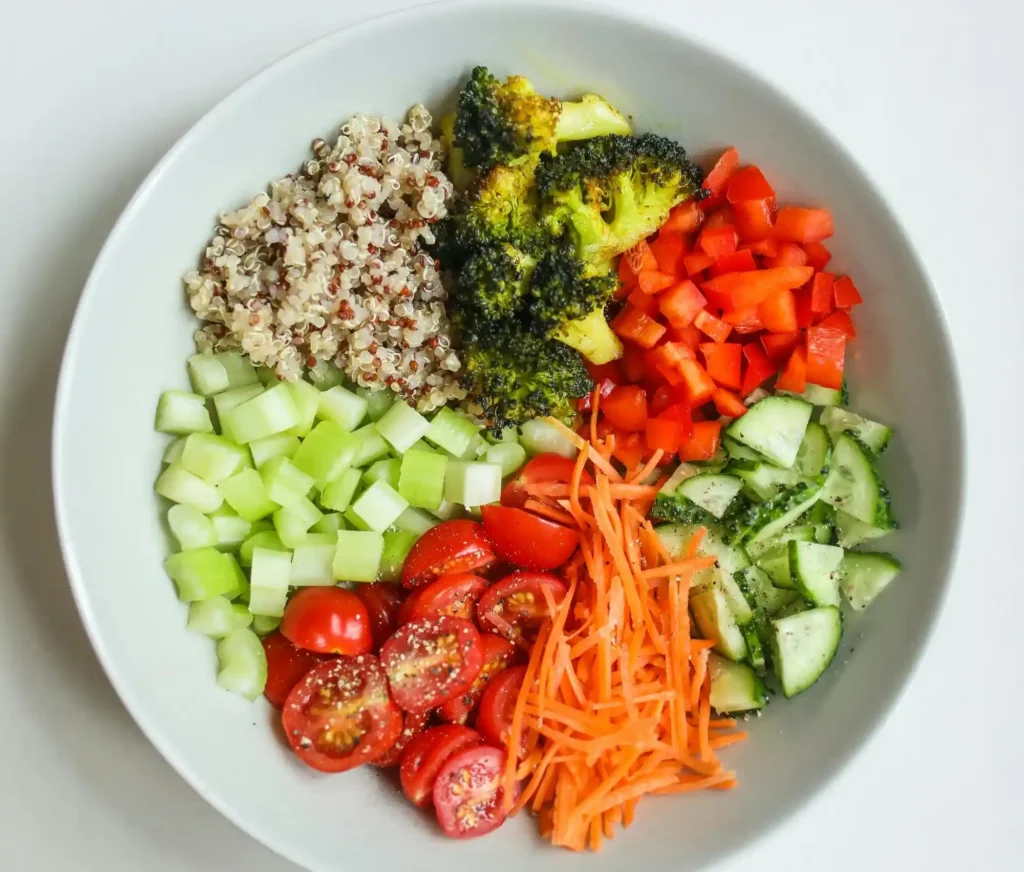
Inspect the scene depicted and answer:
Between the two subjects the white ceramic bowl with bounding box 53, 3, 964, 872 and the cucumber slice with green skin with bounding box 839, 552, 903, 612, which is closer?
the white ceramic bowl with bounding box 53, 3, 964, 872

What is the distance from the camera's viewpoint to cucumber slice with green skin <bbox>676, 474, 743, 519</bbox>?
227cm

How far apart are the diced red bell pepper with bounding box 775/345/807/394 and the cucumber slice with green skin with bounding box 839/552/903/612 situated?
18.6 inches

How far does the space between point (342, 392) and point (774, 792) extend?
149 centimetres

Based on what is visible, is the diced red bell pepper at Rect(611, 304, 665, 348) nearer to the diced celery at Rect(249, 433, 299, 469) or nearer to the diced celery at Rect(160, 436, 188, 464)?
the diced celery at Rect(249, 433, 299, 469)

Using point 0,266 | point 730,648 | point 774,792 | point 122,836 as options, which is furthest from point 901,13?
point 122,836

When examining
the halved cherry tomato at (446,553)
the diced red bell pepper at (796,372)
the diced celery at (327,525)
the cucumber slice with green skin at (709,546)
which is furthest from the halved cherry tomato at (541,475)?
the diced red bell pepper at (796,372)

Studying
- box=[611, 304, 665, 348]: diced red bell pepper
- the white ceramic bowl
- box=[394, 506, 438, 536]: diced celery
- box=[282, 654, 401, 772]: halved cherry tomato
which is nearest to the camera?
the white ceramic bowl

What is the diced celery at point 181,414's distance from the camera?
212 cm

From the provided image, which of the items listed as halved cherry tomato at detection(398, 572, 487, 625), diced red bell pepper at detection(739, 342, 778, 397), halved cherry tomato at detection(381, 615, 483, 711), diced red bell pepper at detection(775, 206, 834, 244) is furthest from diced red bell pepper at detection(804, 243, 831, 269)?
halved cherry tomato at detection(381, 615, 483, 711)

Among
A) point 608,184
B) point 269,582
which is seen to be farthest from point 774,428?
point 269,582

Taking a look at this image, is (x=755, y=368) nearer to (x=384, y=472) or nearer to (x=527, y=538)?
(x=527, y=538)

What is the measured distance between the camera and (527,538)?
2.28 m

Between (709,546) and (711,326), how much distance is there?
1.93ft

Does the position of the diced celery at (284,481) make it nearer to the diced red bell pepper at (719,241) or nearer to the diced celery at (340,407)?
the diced celery at (340,407)
